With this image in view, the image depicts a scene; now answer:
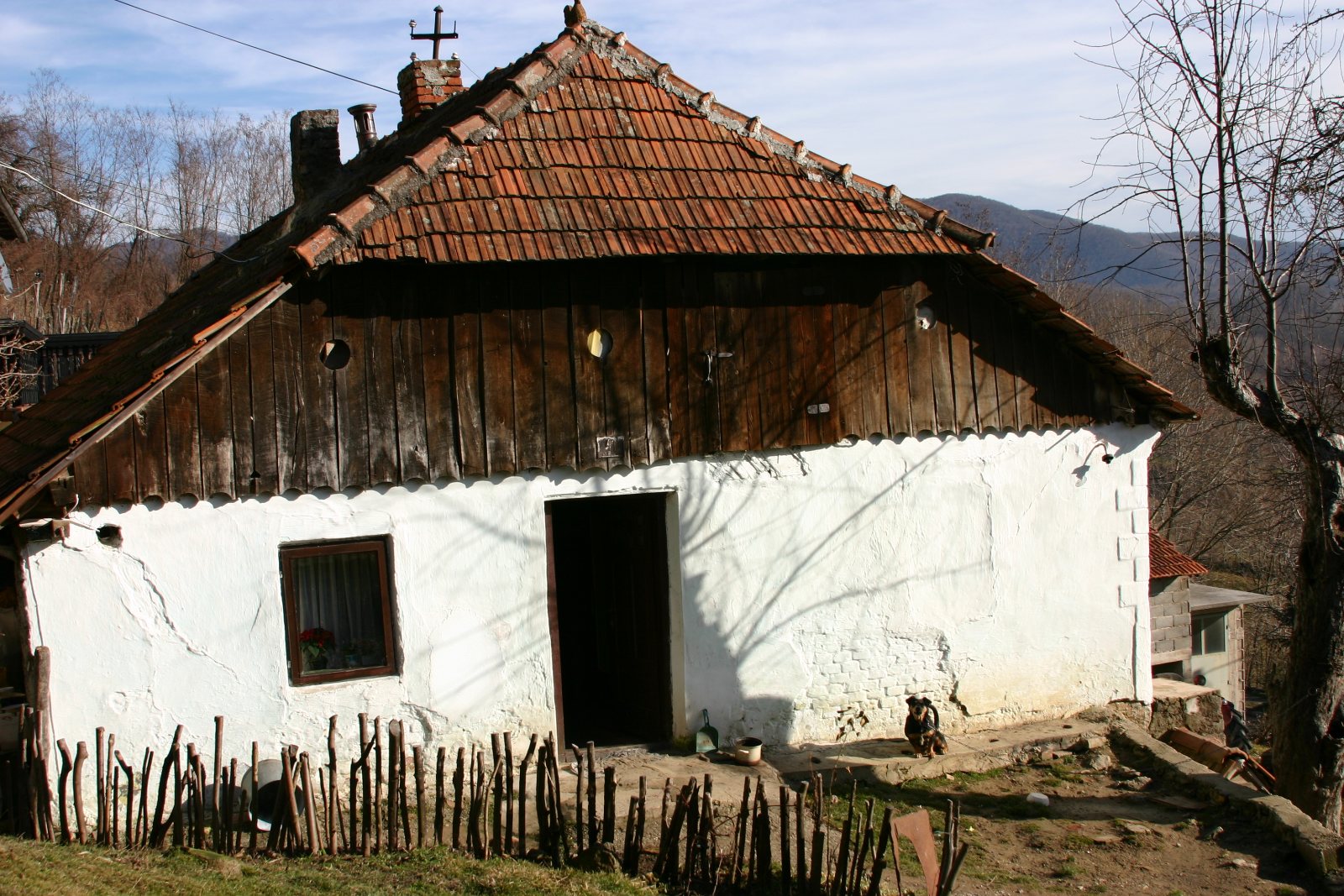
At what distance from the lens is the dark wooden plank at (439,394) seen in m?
9.13

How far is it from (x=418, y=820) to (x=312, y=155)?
8.89 m

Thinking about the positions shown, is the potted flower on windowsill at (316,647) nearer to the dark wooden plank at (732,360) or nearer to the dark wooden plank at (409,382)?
the dark wooden plank at (409,382)

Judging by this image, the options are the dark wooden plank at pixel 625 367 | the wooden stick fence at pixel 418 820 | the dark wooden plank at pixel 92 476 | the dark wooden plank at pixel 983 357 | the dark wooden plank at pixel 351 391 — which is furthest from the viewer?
the dark wooden plank at pixel 983 357

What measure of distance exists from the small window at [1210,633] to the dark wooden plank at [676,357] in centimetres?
2022

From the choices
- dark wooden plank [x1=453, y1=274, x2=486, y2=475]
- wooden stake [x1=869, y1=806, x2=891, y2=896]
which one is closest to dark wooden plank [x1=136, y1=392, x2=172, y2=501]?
dark wooden plank [x1=453, y1=274, x2=486, y2=475]

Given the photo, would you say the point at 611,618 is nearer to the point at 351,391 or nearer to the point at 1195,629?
the point at 351,391

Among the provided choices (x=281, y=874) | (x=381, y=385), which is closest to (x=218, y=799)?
(x=281, y=874)

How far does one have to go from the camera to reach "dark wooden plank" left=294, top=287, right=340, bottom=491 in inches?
346

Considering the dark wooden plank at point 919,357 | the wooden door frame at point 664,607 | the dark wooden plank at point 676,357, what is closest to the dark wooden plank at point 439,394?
the wooden door frame at point 664,607

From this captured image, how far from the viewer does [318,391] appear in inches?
348

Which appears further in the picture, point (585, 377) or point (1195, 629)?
point (1195, 629)

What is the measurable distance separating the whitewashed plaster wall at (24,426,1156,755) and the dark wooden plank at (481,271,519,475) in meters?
0.23

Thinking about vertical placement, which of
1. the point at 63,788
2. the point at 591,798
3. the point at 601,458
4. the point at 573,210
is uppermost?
the point at 573,210

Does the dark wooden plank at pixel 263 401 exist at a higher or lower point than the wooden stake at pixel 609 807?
higher
